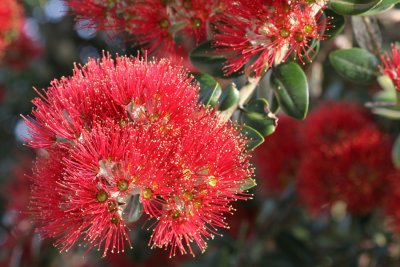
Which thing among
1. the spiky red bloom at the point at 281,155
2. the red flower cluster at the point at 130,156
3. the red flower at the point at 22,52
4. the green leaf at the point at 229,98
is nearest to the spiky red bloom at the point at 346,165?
the spiky red bloom at the point at 281,155

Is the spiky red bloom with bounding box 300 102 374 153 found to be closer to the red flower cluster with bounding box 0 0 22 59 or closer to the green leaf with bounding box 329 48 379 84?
the green leaf with bounding box 329 48 379 84

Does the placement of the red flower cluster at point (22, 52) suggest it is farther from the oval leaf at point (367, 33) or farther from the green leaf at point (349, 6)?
the green leaf at point (349, 6)

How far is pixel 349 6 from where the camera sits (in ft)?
5.51

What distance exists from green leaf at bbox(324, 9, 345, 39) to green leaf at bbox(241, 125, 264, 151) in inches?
14.7

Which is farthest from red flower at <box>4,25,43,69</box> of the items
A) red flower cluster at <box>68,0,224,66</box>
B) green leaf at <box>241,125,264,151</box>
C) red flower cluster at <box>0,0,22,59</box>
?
green leaf at <box>241,125,264,151</box>

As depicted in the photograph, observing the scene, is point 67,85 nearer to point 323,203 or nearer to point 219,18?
point 219,18

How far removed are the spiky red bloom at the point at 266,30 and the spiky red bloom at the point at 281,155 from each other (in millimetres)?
1376

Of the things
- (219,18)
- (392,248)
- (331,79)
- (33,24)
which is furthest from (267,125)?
(33,24)

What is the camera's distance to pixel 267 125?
172 centimetres

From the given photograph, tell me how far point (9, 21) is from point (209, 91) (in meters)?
2.24

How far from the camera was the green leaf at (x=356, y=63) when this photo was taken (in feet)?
6.63

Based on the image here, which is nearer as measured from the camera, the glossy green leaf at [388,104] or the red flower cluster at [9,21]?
the glossy green leaf at [388,104]

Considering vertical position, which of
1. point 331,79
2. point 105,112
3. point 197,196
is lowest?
point 331,79

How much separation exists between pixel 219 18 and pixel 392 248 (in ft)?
5.90
